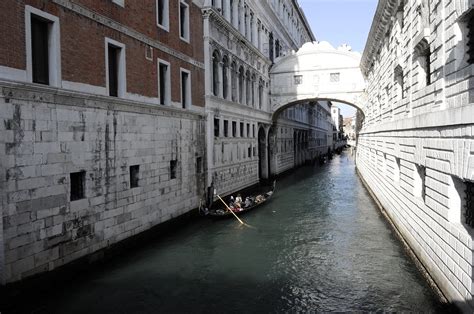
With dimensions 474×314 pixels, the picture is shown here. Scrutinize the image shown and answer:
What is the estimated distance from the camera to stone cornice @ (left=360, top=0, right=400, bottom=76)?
13.4 m

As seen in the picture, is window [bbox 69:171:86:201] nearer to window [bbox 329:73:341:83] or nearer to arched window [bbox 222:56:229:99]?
arched window [bbox 222:56:229:99]

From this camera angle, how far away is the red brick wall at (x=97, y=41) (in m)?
7.43

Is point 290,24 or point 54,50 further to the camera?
point 290,24

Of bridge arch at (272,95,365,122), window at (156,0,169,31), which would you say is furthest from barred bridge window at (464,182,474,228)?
bridge arch at (272,95,365,122)

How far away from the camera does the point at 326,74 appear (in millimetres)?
26078

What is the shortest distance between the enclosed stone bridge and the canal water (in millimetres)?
12809

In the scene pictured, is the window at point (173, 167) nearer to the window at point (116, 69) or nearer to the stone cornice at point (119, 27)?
the window at point (116, 69)

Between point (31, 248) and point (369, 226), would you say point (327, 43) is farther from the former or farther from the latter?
point (31, 248)

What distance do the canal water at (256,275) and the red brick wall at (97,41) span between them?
447 cm

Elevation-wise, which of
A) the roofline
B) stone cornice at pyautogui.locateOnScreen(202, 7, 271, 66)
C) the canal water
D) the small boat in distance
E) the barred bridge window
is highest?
the roofline

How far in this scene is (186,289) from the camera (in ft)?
28.2

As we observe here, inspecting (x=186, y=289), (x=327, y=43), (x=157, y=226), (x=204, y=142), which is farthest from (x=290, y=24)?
(x=186, y=289)

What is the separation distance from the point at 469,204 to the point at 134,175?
8284mm

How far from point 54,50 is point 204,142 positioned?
852 centimetres
